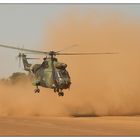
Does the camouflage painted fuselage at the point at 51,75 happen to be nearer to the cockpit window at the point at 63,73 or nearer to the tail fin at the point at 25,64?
the cockpit window at the point at 63,73

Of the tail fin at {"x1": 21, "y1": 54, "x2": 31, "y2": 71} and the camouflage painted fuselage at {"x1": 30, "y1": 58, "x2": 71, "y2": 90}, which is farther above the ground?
the tail fin at {"x1": 21, "y1": 54, "x2": 31, "y2": 71}

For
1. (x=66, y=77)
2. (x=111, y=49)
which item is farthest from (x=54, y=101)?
(x=111, y=49)

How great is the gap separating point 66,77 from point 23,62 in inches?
45.2

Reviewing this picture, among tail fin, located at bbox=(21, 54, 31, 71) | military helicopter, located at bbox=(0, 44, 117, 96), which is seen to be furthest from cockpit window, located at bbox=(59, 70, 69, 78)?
tail fin, located at bbox=(21, 54, 31, 71)

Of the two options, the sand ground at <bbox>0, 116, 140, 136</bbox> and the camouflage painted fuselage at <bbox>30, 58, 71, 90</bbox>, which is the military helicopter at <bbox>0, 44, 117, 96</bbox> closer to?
the camouflage painted fuselage at <bbox>30, 58, 71, 90</bbox>

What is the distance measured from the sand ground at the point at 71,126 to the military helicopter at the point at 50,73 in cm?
84

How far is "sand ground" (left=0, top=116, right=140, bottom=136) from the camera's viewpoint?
13.0 metres

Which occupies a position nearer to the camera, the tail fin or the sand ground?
the sand ground

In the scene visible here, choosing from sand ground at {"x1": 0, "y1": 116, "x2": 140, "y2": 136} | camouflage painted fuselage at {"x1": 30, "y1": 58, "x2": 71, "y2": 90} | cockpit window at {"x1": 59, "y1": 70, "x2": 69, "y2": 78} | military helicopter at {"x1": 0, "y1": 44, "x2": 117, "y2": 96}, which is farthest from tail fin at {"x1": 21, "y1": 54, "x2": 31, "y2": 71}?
sand ground at {"x1": 0, "y1": 116, "x2": 140, "y2": 136}

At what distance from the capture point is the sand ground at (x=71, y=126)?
42.5 ft

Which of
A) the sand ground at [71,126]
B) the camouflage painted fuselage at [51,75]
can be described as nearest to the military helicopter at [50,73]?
the camouflage painted fuselage at [51,75]

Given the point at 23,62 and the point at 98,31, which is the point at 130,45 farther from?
the point at 23,62

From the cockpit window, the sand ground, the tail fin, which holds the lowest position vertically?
the sand ground

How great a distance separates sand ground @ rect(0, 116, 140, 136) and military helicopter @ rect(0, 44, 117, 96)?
0.84m
